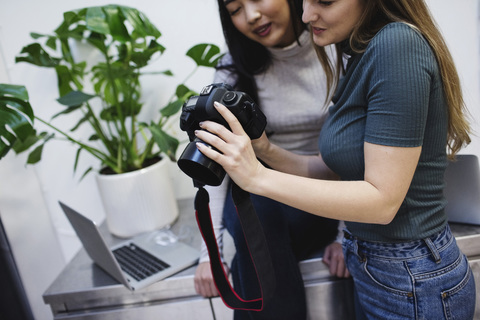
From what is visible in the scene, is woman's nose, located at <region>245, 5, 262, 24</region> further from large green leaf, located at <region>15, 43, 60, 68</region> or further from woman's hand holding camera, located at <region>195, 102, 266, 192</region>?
large green leaf, located at <region>15, 43, 60, 68</region>

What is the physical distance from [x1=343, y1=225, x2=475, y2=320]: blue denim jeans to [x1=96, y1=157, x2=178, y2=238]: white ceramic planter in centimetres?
72

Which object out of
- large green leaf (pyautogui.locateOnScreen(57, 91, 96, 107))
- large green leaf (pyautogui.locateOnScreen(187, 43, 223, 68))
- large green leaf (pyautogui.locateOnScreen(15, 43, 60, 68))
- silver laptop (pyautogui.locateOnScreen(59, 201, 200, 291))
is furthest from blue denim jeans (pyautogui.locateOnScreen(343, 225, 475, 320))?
large green leaf (pyautogui.locateOnScreen(15, 43, 60, 68))

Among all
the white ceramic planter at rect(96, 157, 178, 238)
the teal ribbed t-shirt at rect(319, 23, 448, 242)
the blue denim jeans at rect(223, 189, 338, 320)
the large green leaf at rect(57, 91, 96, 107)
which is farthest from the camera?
the white ceramic planter at rect(96, 157, 178, 238)

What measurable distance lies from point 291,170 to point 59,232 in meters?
1.14

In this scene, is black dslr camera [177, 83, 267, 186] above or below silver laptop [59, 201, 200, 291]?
above

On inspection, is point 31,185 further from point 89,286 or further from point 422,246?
point 422,246

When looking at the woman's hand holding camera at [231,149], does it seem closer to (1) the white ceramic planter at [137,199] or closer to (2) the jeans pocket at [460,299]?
(2) the jeans pocket at [460,299]

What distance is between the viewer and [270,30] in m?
0.92

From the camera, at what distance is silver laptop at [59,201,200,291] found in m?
0.92

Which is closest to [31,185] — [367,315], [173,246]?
[173,246]

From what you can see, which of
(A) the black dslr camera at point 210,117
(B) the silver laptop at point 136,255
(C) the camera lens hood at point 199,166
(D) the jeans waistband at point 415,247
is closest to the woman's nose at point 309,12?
(A) the black dslr camera at point 210,117

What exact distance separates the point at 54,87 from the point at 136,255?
0.72m

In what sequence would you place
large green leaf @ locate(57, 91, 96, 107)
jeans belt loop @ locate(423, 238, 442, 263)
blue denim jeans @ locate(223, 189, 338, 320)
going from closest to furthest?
jeans belt loop @ locate(423, 238, 442, 263) < blue denim jeans @ locate(223, 189, 338, 320) < large green leaf @ locate(57, 91, 96, 107)

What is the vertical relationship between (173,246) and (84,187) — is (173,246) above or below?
below
